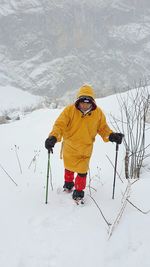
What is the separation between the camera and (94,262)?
132 inches

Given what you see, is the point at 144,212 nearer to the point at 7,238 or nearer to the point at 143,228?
the point at 143,228

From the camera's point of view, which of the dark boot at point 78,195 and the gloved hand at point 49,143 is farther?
the dark boot at point 78,195

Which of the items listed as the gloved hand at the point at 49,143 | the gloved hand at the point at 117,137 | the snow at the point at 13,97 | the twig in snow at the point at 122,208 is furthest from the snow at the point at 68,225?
the snow at the point at 13,97

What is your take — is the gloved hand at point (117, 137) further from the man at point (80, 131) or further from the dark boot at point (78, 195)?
the dark boot at point (78, 195)

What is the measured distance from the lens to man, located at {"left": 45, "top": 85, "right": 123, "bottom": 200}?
4246mm

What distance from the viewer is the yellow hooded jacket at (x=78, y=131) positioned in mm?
4270

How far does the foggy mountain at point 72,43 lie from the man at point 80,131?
55728 millimetres

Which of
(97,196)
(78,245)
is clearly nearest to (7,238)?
(78,245)

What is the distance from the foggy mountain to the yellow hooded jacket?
5572cm

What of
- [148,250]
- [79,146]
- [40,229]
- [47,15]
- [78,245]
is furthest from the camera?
[47,15]

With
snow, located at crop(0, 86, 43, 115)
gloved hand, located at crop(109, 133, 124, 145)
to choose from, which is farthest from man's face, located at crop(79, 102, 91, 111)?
snow, located at crop(0, 86, 43, 115)

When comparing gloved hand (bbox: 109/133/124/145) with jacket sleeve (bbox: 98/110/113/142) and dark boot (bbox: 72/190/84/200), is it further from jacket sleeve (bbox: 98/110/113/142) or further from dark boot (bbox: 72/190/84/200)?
dark boot (bbox: 72/190/84/200)

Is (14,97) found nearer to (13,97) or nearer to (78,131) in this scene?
(13,97)

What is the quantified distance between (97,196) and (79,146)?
2.07ft
